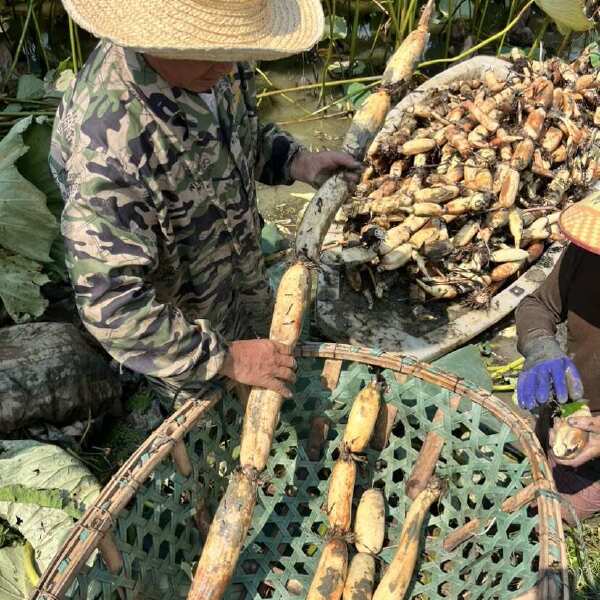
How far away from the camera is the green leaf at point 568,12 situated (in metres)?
3.99

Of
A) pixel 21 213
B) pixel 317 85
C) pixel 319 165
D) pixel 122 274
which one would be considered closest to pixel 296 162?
pixel 319 165

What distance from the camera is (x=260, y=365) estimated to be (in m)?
2.05

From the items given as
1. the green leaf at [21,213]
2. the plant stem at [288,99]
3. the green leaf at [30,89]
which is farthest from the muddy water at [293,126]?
the green leaf at [21,213]

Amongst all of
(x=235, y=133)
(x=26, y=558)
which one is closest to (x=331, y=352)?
(x=235, y=133)

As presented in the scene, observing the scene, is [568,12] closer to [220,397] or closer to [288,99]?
[288,99]

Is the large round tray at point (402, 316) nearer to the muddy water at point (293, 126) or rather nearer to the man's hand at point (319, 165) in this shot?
the man's hand at point (319, 165)

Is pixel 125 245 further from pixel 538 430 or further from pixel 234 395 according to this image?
pixel 538 430

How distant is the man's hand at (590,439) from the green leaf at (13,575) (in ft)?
5.95

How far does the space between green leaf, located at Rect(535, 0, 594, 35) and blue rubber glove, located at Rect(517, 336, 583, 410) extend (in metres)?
2.64

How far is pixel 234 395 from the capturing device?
2.44 m

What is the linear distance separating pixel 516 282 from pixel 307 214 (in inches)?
53.5

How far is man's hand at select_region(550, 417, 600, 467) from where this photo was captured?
215 cm

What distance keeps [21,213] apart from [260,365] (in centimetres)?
156

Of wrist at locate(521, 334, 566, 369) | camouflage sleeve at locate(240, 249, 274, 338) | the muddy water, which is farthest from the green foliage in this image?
the muddy water
